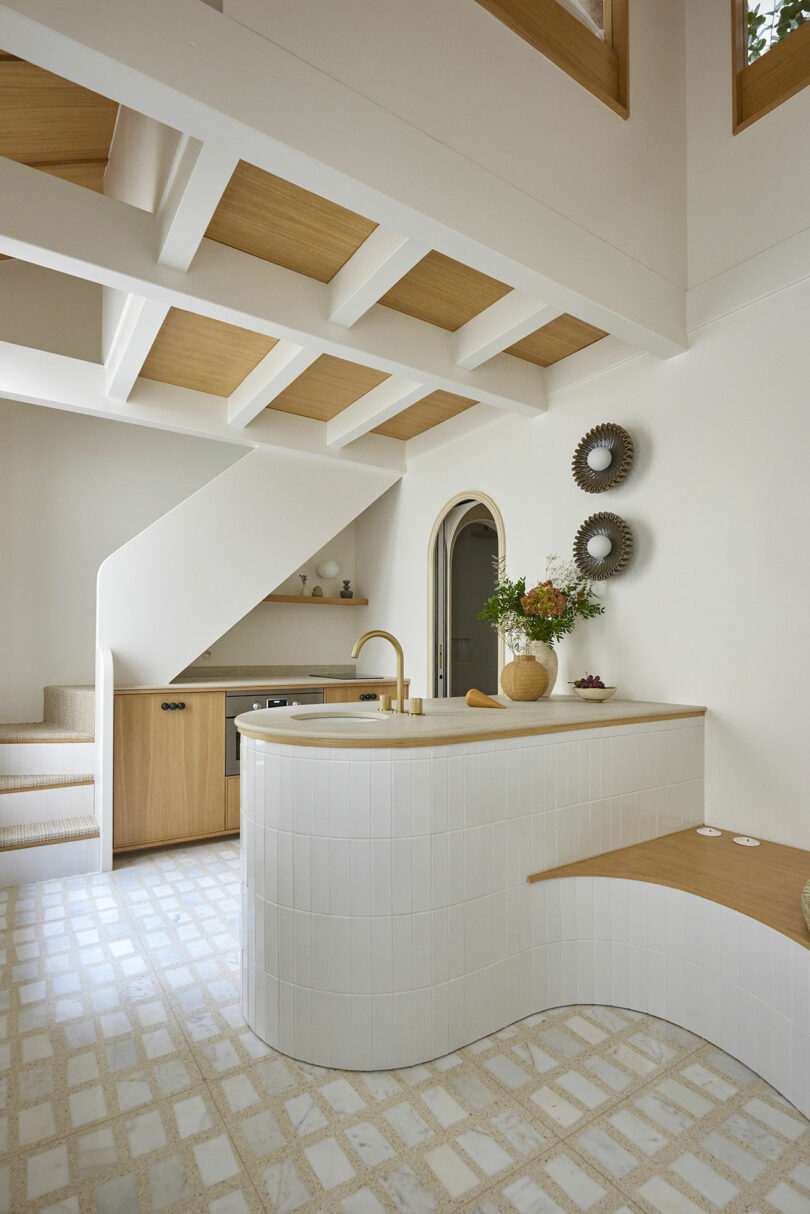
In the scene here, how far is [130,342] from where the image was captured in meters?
3.00

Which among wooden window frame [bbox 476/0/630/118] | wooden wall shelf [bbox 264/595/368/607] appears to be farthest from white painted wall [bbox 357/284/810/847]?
wooden wall shelf [bbox 264/595/368/607]

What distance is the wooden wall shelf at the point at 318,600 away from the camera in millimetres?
4751

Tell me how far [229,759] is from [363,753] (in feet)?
7.44

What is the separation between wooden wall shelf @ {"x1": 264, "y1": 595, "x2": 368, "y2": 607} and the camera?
4.75 m

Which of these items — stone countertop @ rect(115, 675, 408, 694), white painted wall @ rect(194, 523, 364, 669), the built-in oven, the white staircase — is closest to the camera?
the white staircase

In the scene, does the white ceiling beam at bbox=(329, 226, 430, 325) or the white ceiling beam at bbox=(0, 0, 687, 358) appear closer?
the white ceiling beam at bbox=(0, 0, 687, 358)

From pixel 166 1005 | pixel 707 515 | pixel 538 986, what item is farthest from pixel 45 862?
pixel 707 515

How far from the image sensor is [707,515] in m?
2.83

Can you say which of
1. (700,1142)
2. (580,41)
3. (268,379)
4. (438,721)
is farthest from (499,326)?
(700,1142)

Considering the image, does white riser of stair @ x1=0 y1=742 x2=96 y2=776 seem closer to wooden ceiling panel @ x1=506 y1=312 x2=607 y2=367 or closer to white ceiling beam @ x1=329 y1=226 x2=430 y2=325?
white ceiling beam @ x1=329 y1=226 x2=430 y2=325

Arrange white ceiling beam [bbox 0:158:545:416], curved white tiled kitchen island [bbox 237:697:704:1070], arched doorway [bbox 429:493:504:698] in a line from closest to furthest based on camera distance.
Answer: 1. curved white tiled kitchen island [bbox 237:697:704:1070]
2. white ceiling beam [bbox 0:158:545:416]
3. arched doorway [bbox 429:493:504:698]

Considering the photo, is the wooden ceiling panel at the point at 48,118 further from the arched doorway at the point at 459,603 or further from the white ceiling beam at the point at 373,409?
the arched doorway at the point at 459,603

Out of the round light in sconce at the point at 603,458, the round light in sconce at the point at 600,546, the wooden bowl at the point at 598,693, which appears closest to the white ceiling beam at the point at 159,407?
the round light in sconce at the point at 603,458

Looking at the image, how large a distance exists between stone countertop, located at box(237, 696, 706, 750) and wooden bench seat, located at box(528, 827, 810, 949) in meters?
0.47
